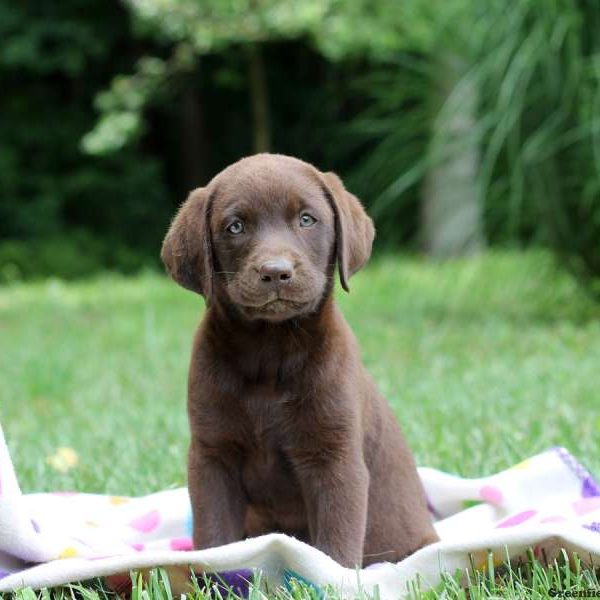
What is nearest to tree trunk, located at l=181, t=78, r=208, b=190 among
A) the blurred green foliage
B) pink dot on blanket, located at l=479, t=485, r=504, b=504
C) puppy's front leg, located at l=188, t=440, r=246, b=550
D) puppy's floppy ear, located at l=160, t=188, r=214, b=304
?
the blurred green foliage

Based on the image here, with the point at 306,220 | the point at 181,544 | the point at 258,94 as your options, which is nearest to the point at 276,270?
the point at 306,220

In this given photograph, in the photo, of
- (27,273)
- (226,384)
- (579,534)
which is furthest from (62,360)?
(27,273)

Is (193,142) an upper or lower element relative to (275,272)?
upper

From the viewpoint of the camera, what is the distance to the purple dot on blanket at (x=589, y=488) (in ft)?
10.1

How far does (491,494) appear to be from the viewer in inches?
122

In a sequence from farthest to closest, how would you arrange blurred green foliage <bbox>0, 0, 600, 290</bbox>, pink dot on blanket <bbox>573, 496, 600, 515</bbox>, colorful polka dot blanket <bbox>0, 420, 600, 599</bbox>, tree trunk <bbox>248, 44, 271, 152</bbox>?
tree trunk <bbox>248, 44, 271, 152</bbox>, blurred green foliage <bbox>0, 0, 600, 290</bbox>, pink dot on blanket <bbox>573, 496, 600, 515</bbox>, colorful polka dot blanket <bbox>0, 420, 600, 599</bbox>

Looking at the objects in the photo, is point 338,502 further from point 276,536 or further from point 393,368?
point 393,368

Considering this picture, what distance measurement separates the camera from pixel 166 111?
18578 millimetres

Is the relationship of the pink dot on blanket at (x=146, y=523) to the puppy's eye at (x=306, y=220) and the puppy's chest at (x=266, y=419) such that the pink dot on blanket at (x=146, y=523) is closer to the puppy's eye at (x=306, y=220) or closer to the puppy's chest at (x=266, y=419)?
the puppy's chest at (x=266, y=419)

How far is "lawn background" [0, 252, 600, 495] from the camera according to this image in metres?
3.81

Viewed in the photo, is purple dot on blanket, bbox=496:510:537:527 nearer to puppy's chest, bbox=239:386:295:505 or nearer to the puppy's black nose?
puppy's chest, bbox=239:386:295:505

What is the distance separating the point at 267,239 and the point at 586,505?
3.87 ft

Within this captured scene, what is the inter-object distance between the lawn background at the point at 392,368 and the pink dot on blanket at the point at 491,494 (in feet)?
1.31

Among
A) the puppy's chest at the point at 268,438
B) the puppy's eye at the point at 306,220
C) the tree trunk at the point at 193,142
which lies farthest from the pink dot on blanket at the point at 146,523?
the tree trunk at the point at 193,142
